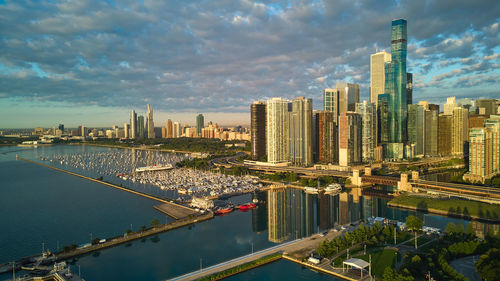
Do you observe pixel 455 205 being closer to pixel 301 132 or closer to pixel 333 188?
pixel 333 188

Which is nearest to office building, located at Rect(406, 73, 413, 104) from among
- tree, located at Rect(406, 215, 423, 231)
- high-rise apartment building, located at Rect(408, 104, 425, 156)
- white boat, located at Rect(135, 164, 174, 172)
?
high-rise apartment building, located at Rect(408, 104, 425, 156)

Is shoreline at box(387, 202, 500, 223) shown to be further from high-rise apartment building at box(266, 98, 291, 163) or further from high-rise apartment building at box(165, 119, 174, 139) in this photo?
high-rise apartment building at box(165, 119, 174, 139)

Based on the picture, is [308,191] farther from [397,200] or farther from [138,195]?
[138,195]

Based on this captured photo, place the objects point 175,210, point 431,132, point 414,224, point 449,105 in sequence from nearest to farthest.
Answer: point 414,224 < point 175,210 < point 431,132 < point 449,105

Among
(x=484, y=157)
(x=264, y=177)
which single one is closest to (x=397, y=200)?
(x=484, y=157)

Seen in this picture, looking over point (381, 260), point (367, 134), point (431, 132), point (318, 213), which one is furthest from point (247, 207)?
point (431, 132)

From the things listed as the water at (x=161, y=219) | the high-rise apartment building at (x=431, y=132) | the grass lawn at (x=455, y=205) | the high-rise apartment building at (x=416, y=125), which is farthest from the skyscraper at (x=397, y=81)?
the grass lawn at (x=455, y=205)
